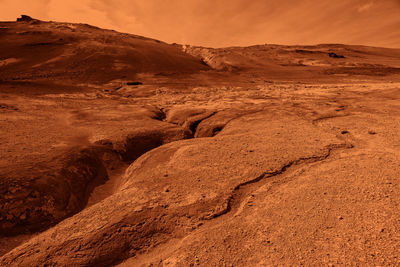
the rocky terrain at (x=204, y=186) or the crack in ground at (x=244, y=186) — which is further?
the crack in ground at (x=244, y=186)

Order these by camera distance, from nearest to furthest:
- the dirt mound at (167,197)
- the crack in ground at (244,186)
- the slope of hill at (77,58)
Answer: the dirt mound at (167,197), the crack in ground at (244,186), the slope of hill at (77,58)

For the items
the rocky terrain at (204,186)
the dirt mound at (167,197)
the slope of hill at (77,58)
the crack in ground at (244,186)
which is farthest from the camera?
the slope of hill at (77,58)

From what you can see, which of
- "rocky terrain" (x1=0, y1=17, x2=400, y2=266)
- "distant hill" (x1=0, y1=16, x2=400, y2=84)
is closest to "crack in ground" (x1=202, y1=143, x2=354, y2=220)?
"rocky terrain" (x1=0, y1=17, x2=400, y2=266)

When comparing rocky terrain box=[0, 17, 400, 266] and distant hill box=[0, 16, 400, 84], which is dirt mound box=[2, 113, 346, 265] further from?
distant hill box=[0, 16, 400, 84]

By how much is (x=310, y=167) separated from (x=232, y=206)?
3.05 ft

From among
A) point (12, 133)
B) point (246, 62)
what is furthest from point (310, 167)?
point (246, 62)

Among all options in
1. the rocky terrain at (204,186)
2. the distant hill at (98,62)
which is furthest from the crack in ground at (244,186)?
the distant hill at (98,62)

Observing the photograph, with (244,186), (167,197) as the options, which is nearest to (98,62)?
(167,197)

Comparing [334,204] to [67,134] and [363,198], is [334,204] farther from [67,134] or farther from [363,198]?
[67,134]

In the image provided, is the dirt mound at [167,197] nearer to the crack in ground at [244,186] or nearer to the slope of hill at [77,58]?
the crack in ground at [244,186]

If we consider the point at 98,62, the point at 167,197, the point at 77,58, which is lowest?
the point at 167,197

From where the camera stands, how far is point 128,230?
1569 millimetres

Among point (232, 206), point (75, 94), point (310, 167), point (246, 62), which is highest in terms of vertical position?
point (246, 62)

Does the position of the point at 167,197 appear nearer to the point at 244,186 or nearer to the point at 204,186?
the point at 204,186
